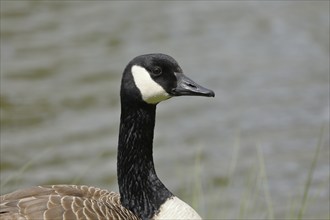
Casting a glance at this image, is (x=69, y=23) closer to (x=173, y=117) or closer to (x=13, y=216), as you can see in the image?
(x=173, y=117)

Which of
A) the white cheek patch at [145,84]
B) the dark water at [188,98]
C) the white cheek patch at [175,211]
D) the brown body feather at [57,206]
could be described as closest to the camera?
the brown body feather at [57,206]

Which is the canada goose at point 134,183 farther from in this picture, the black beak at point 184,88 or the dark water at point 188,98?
the dark water at point 188,98

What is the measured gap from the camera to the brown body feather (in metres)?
5.14

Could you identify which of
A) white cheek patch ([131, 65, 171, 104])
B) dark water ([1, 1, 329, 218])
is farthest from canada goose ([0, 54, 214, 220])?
dark water ([1, 1, 329, 218])

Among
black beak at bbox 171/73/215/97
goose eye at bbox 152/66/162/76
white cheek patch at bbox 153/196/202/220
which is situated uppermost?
goose eye at bbox 152/66/162/76

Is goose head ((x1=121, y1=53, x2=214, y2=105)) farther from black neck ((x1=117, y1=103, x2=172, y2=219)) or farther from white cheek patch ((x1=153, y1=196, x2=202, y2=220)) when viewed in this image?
white cheek patch ((x1=153, y1=196, x2=202, y2=220))

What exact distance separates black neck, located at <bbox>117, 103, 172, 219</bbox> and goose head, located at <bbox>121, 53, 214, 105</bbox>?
198 mm

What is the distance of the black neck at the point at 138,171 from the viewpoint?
5.78 meters

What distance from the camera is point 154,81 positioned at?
552 centimetres

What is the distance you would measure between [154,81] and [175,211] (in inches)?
31.6

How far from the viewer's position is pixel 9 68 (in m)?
11.2

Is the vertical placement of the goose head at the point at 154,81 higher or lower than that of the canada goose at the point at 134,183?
higher

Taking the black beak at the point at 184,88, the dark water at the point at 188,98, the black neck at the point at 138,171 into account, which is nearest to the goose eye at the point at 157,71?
the black beak at the point at 184,88

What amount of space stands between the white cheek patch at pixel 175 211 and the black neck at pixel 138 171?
0.04 m
